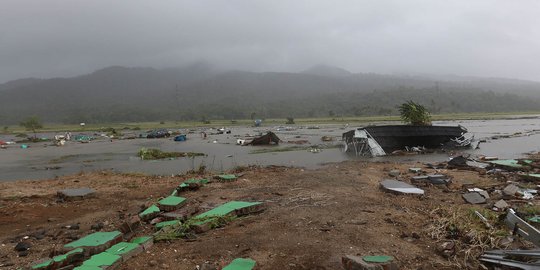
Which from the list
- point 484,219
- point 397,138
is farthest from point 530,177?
point 397,138

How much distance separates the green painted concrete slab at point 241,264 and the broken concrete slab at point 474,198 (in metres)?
5.84

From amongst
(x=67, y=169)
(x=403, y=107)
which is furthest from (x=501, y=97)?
(x=67, y=169)

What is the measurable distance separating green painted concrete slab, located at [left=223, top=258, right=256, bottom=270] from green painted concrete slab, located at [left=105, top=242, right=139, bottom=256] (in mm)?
1659

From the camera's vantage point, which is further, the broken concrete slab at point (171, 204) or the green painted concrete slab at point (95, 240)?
the broken concrete slab at point (171, 204)

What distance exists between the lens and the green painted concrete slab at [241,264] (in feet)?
16.8

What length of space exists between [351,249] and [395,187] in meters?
4.69

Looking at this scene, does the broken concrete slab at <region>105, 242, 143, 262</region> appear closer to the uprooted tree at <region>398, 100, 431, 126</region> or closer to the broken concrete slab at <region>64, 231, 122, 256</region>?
the broken concrete slab at <region>64, 231, 122, 256</region>

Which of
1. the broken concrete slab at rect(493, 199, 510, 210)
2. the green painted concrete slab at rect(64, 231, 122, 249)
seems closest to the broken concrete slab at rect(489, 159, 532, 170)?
the broken concrete slab at rect(493, 199, 510, 210)

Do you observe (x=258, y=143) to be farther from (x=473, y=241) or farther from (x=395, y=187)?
(x=473, y=241)

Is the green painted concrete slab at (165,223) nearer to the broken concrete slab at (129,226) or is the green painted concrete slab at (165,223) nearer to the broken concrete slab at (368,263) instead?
the broken concrete slab at (129,226)

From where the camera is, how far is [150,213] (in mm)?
7883

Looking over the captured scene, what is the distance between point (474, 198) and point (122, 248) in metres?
7.66

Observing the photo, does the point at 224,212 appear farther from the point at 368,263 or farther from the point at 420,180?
the point at 420,180

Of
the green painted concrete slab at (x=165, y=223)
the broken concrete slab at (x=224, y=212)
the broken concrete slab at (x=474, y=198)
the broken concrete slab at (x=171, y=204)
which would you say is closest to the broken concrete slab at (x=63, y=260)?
the green painted concrete slab at (x=165, y=223)
